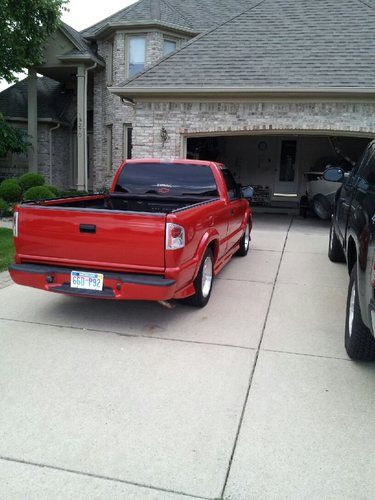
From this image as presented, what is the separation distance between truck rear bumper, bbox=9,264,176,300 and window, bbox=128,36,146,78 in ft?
46.1

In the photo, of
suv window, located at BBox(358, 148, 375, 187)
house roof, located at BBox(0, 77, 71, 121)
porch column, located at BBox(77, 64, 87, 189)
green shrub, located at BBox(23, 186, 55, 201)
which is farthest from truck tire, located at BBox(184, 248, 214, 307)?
house roof, located at BBox(0, 77, 71, 121)

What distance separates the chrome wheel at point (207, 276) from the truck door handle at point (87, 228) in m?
1.48

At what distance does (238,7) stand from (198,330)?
1808 cm

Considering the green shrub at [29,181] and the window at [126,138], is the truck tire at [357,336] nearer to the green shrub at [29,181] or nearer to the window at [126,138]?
the green shrub at [29,181]

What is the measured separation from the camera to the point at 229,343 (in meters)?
4.75

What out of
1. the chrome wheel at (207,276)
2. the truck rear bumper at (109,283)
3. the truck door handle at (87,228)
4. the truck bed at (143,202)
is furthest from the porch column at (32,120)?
the truck door handle at (87,228)

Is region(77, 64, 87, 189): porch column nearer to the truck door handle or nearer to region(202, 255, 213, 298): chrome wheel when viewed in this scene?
region(202, 255, 213, 298): chrome wheel

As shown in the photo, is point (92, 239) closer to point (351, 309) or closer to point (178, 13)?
point (351, 309)

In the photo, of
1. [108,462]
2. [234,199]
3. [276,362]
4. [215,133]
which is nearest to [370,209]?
[276,362]

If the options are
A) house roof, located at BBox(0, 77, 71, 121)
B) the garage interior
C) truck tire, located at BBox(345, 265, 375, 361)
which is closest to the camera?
truck tire, located at BBox(345, 265, 375, 361)

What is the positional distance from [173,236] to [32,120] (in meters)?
15.6

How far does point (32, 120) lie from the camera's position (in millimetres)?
18250

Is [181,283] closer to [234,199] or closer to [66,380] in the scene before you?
[66,380]

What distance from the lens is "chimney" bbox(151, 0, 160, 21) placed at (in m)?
16.8
